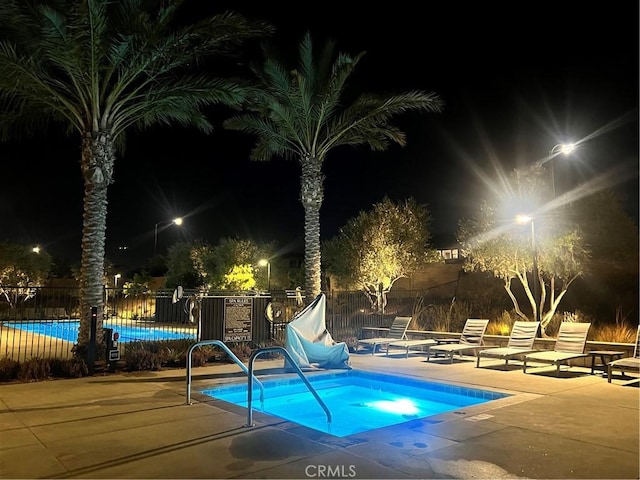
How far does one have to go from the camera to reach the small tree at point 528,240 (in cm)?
1641

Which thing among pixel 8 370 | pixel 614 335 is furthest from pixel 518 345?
pixel 8 370

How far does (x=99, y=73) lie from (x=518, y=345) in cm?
1250

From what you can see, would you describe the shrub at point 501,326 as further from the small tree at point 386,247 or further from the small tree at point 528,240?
the small tree at point 386,247

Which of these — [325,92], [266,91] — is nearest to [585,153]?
[325,92]

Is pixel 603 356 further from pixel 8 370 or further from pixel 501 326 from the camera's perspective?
pixel 8 370

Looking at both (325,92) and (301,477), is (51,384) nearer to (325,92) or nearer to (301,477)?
(301,477)

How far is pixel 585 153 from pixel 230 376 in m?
17.8

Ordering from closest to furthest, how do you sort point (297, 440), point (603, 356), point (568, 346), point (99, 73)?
point (297, 440) < point (603, 356) < point (568, 346) < point (99, 73)

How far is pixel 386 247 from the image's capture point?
2294 centimetres

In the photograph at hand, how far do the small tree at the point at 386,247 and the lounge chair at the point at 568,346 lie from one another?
10692mm

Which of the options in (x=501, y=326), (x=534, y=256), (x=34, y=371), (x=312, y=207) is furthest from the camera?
(x=312, y=207)

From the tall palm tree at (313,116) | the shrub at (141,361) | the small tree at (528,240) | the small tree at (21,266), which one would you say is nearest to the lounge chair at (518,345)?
the small tree at (528,240)

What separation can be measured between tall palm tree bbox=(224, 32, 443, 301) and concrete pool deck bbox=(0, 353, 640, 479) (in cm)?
913

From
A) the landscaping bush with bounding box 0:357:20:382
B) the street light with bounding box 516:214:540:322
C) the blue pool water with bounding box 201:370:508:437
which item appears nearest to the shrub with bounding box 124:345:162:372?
the landscaping bush with bounding box 0:357:20:382
